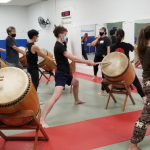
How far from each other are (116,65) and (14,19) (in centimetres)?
914

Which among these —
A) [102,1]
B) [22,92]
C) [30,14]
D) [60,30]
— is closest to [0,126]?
[22,92]

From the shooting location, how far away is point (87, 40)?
7.29m

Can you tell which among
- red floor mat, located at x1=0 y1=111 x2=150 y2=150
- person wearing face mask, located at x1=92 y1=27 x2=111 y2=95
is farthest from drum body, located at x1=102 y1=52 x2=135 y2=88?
person wearing face mask, located at x1=92 y1=27 x2=111 y2=95

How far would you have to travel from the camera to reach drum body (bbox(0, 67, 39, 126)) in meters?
2.10

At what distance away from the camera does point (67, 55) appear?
126 inches

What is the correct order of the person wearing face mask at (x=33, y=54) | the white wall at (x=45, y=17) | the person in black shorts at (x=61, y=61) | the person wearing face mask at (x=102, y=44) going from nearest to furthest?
the person in black shorts at (x=61, y=61), the person wearing face mask at (x=33, y=54), the person wearing face mask at (x=102, y=44), the white wall at (x=45, y=17)

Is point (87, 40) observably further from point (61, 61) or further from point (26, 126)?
point (26, 126)

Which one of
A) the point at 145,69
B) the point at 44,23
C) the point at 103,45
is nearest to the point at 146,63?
the point at 145,69

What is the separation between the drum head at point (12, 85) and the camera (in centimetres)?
210

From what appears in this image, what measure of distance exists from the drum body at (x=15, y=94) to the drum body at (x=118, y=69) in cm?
152

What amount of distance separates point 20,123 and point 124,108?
197 cm

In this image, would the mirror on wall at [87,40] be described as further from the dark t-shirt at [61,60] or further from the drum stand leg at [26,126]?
the drum stand leg at [26,126]

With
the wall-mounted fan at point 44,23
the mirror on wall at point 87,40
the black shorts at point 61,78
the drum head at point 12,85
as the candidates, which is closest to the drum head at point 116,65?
the black shorts at point 61,78

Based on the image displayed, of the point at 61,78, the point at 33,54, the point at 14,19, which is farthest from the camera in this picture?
the point at 14,19
